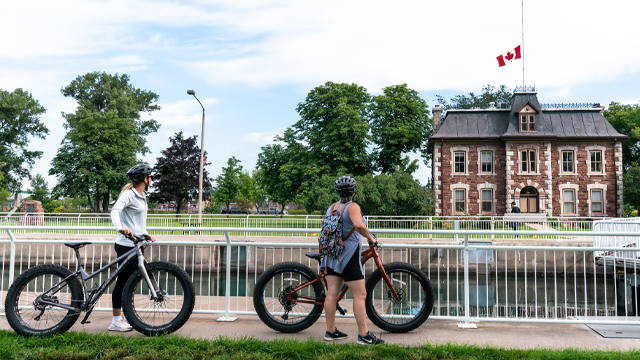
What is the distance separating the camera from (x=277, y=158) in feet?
124

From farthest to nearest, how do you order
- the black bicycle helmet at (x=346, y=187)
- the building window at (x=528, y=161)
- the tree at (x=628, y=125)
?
the tree at (x=628, y=125)
the building window at (x=528, y=161)
the black bicycle helmet at (x=346, y=187)

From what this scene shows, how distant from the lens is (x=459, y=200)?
32594mm

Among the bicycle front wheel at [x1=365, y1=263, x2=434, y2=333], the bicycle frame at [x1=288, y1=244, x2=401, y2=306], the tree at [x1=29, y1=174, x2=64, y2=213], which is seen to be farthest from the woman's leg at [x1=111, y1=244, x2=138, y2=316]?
the tree at [x1=29, y1=174, x2=64, y2=213]

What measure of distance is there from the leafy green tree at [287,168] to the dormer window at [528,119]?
51.1 feet

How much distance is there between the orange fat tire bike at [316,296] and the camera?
15.9ft

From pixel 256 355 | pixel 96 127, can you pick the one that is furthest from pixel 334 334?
pixel 96 127

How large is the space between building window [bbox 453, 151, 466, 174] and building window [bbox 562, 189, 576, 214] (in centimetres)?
745

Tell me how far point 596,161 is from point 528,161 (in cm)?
499

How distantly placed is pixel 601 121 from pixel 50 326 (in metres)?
36.8

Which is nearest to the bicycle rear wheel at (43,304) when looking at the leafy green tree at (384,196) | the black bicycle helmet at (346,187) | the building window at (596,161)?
the black bicycle helmet at (346,187)

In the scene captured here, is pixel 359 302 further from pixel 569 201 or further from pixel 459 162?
pixel 569 201

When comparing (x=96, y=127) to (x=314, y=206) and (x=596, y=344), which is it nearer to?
(x=314, y=206)

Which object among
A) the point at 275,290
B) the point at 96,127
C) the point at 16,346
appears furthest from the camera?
the point at 96,127

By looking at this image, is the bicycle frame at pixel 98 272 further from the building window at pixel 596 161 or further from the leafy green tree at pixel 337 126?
the building window at pixel 596 161
